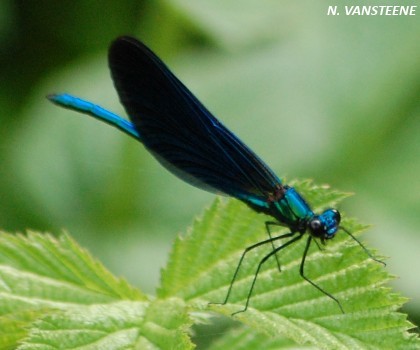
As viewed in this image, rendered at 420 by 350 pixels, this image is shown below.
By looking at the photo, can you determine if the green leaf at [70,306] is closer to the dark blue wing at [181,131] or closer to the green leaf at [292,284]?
the green leaf at [292,284]

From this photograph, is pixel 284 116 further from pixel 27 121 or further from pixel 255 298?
pixel 255 298

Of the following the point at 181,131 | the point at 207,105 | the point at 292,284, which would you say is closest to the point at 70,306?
the point at 292,284

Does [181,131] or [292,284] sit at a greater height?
[181,131]

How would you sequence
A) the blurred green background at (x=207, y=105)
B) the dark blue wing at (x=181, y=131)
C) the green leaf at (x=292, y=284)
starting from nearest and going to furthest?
the green leaf at (x=292, y=284) < the dark blue wing at (x=181, y=131) < the blurred green background at (x=207, y=105)

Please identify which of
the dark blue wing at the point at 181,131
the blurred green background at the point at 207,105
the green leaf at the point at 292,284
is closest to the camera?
the green leaf at the point at 292,284

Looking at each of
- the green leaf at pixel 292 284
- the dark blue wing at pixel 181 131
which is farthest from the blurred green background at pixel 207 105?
the green leaf at pixel 292 284

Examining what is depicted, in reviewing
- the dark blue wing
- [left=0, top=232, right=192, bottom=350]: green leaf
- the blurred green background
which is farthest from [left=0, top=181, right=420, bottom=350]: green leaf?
the blurred green background

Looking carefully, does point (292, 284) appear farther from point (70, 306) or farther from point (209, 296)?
point (70, 306)
